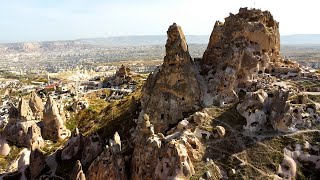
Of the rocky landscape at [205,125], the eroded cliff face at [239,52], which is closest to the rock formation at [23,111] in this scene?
the rocky landscape at [205,125]

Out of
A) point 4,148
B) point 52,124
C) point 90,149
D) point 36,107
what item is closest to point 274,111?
point 90,149

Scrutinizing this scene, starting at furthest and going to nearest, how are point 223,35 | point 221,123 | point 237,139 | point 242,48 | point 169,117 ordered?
point 223,35 < point 242,48 < point 169,117 < point 221,123 < point 237,139

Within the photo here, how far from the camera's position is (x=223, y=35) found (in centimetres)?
6047

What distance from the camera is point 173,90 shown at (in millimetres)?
54250

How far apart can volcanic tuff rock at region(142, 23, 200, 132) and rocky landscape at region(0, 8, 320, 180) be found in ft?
0.50

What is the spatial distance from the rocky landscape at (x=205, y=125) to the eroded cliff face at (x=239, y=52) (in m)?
0.16

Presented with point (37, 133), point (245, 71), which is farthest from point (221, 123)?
point (37, 133)

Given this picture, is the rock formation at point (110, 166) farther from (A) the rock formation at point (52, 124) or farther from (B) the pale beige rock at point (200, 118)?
(A) the rock formation at point (52, 124)

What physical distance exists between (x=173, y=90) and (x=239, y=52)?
39.6ft

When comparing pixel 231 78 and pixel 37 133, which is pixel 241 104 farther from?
pixel 37 133

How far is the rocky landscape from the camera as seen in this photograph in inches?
1640

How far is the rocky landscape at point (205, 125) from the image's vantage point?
4166 centimetres

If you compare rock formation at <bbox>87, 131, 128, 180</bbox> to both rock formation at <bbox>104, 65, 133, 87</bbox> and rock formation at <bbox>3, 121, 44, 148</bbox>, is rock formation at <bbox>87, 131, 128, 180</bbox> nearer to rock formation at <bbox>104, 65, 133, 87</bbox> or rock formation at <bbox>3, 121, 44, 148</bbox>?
rock formation at <bbox>3, 121, 44, 148</bbox>

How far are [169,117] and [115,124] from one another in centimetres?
1454
